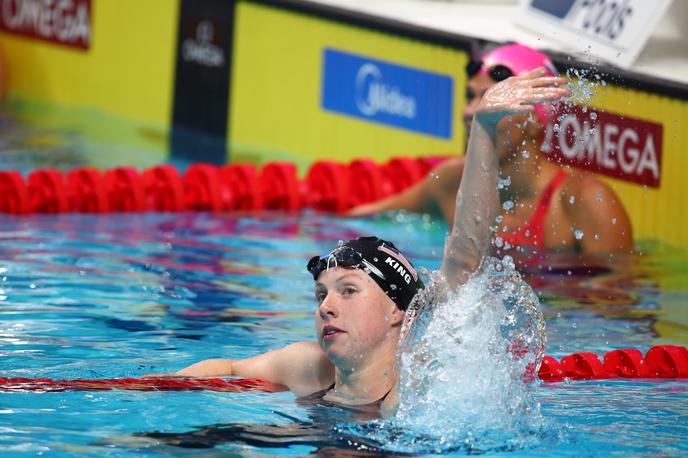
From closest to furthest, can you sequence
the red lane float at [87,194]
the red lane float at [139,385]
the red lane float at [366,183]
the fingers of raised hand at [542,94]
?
the fingers of raised hand at [542,94] < the red lane float at [139,385] < the red lane float at [87,194] < the red lane float at [366,183]

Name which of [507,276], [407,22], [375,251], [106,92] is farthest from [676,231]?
[106,92]

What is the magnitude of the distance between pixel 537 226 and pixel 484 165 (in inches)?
100

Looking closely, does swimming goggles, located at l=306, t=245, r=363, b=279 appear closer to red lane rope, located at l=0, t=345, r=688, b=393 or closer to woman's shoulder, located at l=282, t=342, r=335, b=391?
woman's shoulder, located at l=282, t=342, r=335, b=391

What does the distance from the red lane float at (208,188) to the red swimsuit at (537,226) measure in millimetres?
1711

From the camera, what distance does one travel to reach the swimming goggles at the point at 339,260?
338cm

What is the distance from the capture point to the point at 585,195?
555 cm

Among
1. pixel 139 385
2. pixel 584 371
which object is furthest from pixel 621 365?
pixel 139 385

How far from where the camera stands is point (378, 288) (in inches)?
133

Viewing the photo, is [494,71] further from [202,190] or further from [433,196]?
[202,190]

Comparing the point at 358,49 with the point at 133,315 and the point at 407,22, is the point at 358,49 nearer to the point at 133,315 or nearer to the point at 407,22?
the point at 407,22

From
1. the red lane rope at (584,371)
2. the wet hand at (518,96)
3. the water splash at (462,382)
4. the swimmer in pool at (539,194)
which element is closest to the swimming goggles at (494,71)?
the swimmer in pool at (539,194)

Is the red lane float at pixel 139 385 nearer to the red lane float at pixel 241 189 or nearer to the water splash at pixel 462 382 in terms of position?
the water splash at pixel 462 382

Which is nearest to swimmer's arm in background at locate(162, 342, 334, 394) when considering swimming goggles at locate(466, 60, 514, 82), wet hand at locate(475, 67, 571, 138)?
wet hand at locate(475, 67, 571, 138)

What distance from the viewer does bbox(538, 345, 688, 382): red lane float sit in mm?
4016
